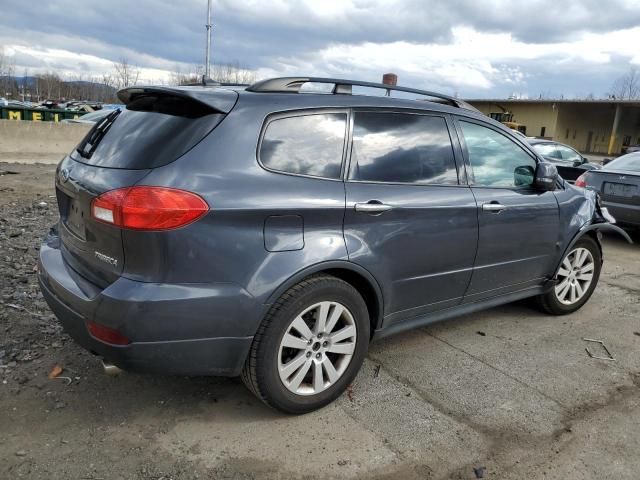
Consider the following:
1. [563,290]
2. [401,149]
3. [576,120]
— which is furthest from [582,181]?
[576,120]

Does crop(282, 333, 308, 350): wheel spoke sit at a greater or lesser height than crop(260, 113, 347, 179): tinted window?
lesser

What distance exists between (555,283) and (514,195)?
3.52 ft

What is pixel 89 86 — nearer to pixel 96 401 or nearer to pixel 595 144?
pixel 595 144

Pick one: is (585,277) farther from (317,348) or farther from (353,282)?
(317,348)

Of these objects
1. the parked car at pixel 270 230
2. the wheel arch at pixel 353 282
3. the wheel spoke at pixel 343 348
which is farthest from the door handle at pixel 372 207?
the wheel spoke at pixel 343 348

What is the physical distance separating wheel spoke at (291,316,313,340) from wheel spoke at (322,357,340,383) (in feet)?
0.68

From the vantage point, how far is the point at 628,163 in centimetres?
824

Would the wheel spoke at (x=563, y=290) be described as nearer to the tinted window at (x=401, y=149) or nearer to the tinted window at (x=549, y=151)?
the tinted window at (x=401, y=149)

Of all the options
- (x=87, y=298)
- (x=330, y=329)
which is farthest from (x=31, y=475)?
(x=330, y=329)

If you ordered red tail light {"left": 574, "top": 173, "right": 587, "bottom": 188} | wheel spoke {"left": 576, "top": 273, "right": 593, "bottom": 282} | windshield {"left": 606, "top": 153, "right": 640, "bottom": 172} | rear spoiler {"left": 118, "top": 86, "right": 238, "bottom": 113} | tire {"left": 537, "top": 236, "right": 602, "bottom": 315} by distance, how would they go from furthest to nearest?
red tail light {"left": 574, "top": 173, "right": 587, "bottom": 188}
windshield {"left": 606, "top": 153, "right": 640, "bottom": 172}
wheel spoke {"left": 576, "top": 273, "right": 593, "bottom": 282}
tire {"left": 537, "top": 236, "right": 602, "bottom": 315}
rear spoiler {"left": 118, "top": 86, "right": 238, "bottom": 113}

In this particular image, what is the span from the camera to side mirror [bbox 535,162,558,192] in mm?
4043

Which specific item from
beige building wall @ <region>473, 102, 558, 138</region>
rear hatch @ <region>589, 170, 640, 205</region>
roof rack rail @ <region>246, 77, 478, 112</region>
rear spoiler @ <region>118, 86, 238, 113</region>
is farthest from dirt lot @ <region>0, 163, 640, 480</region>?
beige building wall @ <region>473, 102, 558, 138</region>

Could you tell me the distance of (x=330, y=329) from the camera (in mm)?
2939

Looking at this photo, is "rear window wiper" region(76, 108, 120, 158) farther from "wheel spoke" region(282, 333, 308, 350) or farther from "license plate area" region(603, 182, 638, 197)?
"license plate area" region(603, 182, 638, 197)
